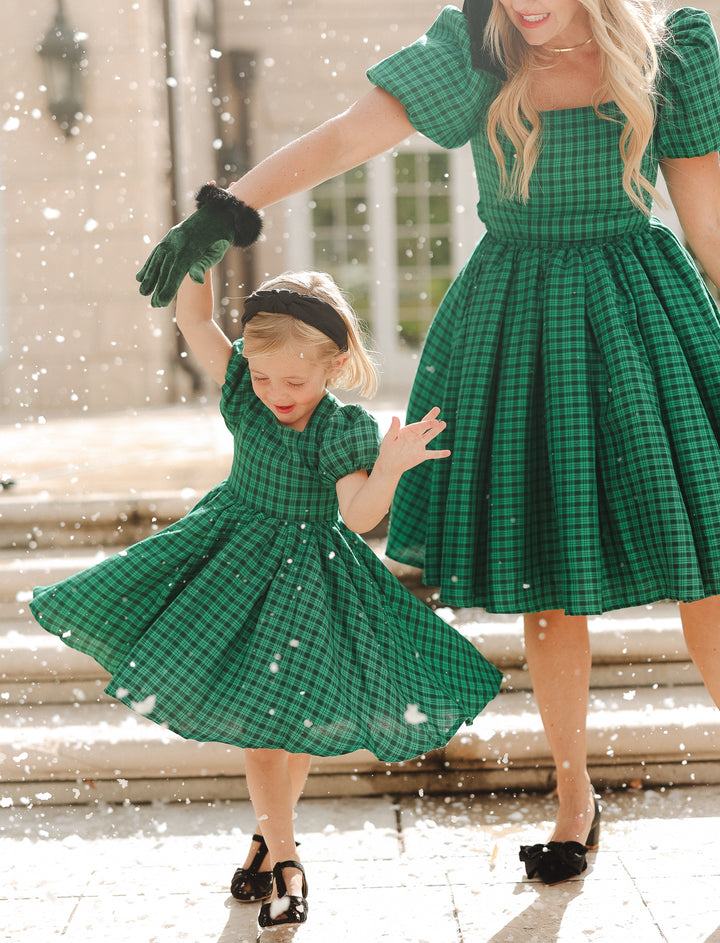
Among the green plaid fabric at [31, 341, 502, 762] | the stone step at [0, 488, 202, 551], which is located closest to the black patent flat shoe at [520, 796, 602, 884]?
the green plaid fabric at [31, 341, 502, 762]

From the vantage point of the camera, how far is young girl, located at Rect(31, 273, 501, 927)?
1.63 meters

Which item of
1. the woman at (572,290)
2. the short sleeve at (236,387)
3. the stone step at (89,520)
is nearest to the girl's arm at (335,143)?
the woman at (572,290)

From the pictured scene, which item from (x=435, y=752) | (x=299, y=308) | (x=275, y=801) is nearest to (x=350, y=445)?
(x=299, y=308)

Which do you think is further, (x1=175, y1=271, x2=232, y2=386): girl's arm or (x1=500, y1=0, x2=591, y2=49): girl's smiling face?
(x1=175, y1=271, x2=232, y2=386): girl's arm

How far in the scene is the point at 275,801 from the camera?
1742 mm

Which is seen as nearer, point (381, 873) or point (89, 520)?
Answer: point (381, 873)

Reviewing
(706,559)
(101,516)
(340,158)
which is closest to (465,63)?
(340,158)

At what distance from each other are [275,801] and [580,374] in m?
0.91

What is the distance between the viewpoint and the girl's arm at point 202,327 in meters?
1.78

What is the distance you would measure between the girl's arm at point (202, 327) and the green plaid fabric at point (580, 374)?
44cm

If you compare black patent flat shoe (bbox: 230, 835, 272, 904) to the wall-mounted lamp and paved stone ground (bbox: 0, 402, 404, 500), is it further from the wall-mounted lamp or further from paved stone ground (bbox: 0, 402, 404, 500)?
the wall-mounted lamp

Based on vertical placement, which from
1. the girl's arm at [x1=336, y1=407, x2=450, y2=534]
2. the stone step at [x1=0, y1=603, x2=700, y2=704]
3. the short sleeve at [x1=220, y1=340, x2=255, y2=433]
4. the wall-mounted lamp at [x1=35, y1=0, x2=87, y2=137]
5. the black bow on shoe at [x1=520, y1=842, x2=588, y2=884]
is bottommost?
the black bow on shoe at [x1=520, y1=842, x2=588, y2=884]

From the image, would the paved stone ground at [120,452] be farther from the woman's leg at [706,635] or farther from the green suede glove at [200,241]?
the woman's leg at [706,635]

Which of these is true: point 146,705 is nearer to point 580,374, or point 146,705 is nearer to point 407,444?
point 407,444
